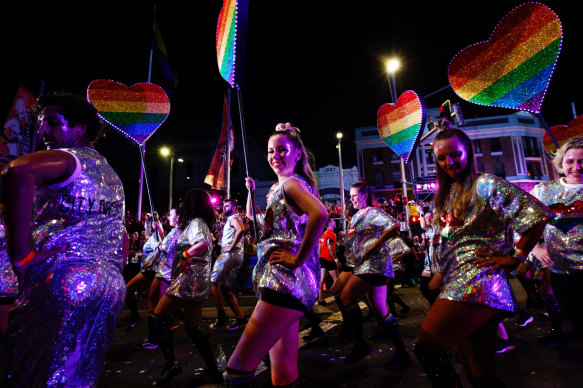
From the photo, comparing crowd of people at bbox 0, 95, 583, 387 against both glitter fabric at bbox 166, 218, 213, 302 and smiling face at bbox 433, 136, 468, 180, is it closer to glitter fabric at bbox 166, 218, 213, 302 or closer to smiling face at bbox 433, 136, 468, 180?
smiling face at bbox 433, 136, 468, 180

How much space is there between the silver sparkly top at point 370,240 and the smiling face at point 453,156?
201 centimetres

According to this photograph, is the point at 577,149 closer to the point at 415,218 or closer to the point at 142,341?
the point at 142,341

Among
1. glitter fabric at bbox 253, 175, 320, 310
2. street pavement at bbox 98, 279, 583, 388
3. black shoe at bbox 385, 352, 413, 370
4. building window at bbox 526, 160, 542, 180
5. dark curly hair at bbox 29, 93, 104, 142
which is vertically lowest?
street pavement at bbox 98, 279, 583, 388

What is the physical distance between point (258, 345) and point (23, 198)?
138cm

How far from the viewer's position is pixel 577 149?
10.6 ft

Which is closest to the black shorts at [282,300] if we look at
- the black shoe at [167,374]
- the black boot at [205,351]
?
the black boot at [205,351]

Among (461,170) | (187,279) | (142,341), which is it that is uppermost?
(461,170)

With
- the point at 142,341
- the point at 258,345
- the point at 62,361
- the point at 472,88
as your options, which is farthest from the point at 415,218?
the point at 62,361

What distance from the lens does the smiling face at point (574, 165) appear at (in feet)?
10.6

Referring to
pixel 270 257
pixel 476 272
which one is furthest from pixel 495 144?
pixel 270 257

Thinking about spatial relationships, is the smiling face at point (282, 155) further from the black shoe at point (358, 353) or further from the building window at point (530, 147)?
the building window at point (530, 147)

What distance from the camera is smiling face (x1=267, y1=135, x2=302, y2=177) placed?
7.91ft

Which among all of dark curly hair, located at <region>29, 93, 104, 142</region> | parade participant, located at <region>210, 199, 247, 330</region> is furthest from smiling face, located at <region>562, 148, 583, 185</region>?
parade participant, located at <region>210, 199, 247, 330</region>

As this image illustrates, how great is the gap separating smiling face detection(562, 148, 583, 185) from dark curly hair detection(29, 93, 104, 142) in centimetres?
429
